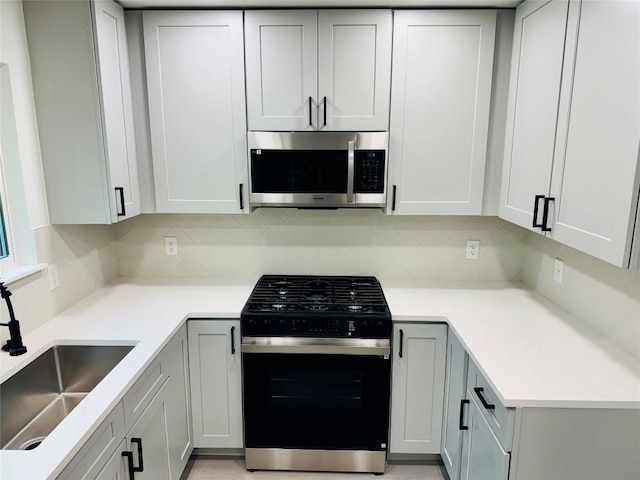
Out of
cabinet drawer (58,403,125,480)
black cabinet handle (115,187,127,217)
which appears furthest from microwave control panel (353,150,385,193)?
cabinet drawer (58,403,125,480)

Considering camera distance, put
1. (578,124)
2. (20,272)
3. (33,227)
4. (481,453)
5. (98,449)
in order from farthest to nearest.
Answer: (33,227)
(20,272)
(481,453)
(578,124)
(98,449)

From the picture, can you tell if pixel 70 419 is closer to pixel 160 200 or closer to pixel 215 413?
pixel 215 413

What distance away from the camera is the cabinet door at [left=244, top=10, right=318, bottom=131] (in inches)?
83.0

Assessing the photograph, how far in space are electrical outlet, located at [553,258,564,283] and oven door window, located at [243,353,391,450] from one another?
3.27ft

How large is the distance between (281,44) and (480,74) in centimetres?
102

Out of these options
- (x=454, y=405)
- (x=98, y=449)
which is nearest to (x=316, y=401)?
(x=454, y=405)

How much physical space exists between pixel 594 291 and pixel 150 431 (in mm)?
2017

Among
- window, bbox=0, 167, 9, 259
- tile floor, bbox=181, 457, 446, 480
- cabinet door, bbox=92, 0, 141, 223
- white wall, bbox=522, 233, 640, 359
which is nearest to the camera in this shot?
white wall, bbox=522, 233, 640, 359

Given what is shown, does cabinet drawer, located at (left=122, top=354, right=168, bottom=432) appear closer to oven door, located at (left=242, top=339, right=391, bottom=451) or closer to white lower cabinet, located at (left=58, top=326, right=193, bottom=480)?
white lower cabinet, located at (left=58, top=326, right=193, bottom=480)

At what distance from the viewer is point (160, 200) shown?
2336 mm

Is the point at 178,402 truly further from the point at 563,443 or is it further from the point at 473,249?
the point at 473,249

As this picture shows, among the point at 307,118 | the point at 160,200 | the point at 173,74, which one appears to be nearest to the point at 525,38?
the point at 307,118

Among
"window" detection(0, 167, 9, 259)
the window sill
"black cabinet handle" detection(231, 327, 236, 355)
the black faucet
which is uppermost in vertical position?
"window" detection(0, 167, 9, 259)

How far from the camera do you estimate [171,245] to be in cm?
269
